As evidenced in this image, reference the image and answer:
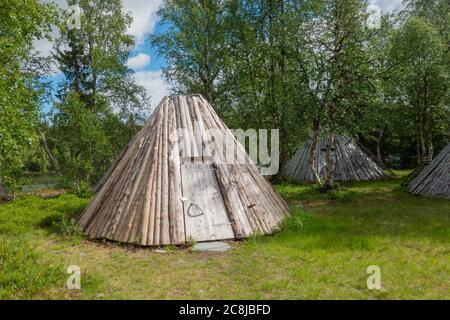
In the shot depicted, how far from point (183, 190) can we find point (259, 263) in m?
2.86

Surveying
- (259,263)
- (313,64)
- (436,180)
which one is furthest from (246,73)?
(259,263)

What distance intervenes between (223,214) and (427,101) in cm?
1711

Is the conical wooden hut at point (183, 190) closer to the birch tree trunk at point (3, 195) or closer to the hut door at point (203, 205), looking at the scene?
the hut door at point (203, 205)

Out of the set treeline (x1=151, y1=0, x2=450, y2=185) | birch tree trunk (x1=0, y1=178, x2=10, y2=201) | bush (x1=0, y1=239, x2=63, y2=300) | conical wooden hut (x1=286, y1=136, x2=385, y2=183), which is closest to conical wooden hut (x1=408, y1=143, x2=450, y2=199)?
treeline (x1=151, y1=0, x2=450, y2=185)

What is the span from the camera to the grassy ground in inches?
232

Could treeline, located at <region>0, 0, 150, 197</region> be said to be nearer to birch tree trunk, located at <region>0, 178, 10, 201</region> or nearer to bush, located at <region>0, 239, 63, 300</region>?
birch tree trunk, located at <region>0, 178, 10, 201</region>

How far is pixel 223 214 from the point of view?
8.96 meters

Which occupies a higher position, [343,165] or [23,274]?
[343,165]

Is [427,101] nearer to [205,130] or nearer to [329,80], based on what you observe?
[329,80]

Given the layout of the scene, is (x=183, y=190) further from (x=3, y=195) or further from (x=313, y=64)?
(x=3, y=195)

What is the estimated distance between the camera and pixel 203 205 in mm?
8953

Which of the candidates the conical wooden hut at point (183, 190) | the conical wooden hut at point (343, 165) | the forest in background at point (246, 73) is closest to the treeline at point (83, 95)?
the forest in background at point (246, 73)

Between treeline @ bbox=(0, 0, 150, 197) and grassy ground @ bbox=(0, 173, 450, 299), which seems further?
treeline @ bbox=(0, 0, 150, 197)

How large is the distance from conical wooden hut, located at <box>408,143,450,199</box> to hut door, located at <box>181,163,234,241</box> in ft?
32.6
